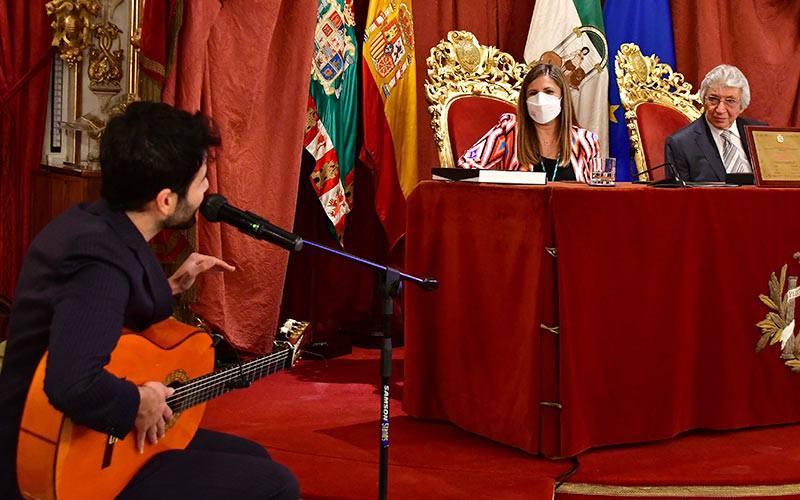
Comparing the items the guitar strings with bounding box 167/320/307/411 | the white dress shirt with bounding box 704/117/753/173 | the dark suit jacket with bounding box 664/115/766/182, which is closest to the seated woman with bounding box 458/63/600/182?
the dark suit jacket with bounding box 664/115/766/182

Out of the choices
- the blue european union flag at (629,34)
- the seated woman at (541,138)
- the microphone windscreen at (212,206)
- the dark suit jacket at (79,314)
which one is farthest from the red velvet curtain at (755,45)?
the dark suit jacket at (79,314)

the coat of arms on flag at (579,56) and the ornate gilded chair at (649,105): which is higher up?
the coat of arms on flag at (579,56)

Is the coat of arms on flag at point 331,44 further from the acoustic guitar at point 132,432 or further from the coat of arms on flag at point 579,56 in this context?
the acoustic guitar at point 132,432

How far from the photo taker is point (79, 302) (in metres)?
1.48

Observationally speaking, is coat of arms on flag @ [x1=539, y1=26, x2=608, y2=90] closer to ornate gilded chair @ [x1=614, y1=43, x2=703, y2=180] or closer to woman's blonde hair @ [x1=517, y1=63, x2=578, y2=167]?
ornate gilded chair @ [x1=614, y1=43, x2=703, y2=180]

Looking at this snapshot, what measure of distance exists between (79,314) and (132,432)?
0.31 m

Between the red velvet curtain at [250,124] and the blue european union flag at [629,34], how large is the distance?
178cm

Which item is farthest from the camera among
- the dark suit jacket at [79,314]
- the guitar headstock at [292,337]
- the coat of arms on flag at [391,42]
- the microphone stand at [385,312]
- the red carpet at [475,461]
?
the coat of arms on flag at [391,42]

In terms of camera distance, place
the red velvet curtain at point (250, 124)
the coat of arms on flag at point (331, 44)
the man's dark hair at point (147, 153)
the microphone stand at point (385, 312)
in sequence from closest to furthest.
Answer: the man's dark hair at point (147, 153)
the microphone stand at point (385, 312)
the red velvet curtain at point (250, 124)
the coat of arms on flag at point (331, 44)

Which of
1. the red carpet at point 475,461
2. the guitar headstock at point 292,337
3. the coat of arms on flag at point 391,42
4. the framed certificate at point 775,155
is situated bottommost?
the red carpet at point 475,461

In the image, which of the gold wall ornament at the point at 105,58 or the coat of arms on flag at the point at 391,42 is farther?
the coat of arms on flag at the point at 391,42

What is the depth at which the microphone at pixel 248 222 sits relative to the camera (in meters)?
1.75

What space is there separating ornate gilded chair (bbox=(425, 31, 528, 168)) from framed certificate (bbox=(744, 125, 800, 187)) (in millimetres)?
1123

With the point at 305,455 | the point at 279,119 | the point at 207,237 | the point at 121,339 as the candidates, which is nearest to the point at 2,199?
the point at 207,237
